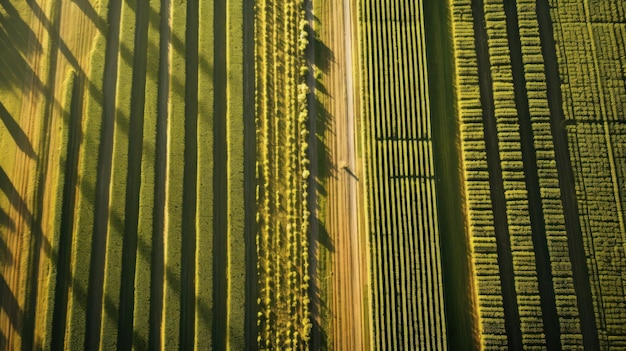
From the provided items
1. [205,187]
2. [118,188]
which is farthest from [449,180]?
[118,188]

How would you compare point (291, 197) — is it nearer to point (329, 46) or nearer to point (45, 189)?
point (329, 46)

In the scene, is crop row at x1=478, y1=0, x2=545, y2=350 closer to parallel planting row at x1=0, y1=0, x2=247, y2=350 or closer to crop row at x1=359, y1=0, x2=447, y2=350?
crop row at x1=359, y1=0, x2=447, y2=350

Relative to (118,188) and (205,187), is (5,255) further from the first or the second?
(205,187)

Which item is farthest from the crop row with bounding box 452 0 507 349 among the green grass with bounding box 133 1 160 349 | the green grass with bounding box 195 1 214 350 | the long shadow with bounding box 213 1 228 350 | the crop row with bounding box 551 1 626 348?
the green grass with bounding box 133 1 160 349

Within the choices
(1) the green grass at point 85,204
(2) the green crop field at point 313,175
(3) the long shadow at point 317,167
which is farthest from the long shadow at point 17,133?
(3) the long shadow at point 317,167

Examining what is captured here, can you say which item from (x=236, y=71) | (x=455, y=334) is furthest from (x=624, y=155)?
(x=236, y=71)

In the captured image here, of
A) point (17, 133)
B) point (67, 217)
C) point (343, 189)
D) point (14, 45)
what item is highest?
point (14, 45)
